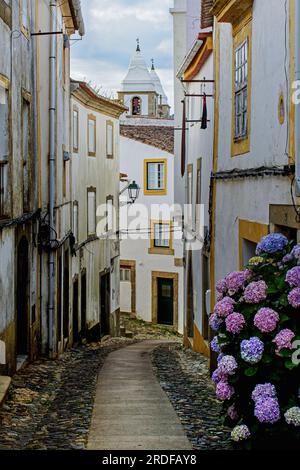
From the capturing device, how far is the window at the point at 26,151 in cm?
1377

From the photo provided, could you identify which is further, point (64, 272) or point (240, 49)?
point (64, 272)

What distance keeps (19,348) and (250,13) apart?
283 inches

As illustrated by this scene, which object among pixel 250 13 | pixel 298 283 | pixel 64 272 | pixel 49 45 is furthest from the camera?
pixel 64 272

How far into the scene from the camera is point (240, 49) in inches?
431

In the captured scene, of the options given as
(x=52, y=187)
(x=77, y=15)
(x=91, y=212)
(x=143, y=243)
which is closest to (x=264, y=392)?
(x=52, y=187)

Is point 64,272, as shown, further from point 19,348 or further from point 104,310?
point 104,310

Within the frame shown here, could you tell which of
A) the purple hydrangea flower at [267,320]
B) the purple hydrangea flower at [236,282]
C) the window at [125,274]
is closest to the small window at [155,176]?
the window at [125,274]

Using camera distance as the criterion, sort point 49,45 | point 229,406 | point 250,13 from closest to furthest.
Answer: point 229,406 < point 250,13 < point 49,45

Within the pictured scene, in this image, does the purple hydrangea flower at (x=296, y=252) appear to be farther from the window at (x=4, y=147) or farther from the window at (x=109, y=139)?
the window at (x=109, y=139)

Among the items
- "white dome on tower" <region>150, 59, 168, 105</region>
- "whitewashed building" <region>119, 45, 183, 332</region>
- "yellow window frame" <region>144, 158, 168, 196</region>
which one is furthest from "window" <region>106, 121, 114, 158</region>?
"white dome on tower" <region>150, 59, 168, 105</region>

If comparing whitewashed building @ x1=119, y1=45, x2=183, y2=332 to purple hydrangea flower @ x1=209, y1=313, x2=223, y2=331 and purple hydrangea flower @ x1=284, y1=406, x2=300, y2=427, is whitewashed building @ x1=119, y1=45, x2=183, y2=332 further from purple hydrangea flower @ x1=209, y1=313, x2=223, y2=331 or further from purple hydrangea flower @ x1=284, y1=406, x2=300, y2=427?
purple hydrangea flower @ x1=284, y1=406, x2=300, y2=427

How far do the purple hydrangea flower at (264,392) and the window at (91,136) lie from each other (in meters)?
19.4

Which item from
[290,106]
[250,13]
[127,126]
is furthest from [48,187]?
[127,126]

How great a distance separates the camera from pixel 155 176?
3778 cm
